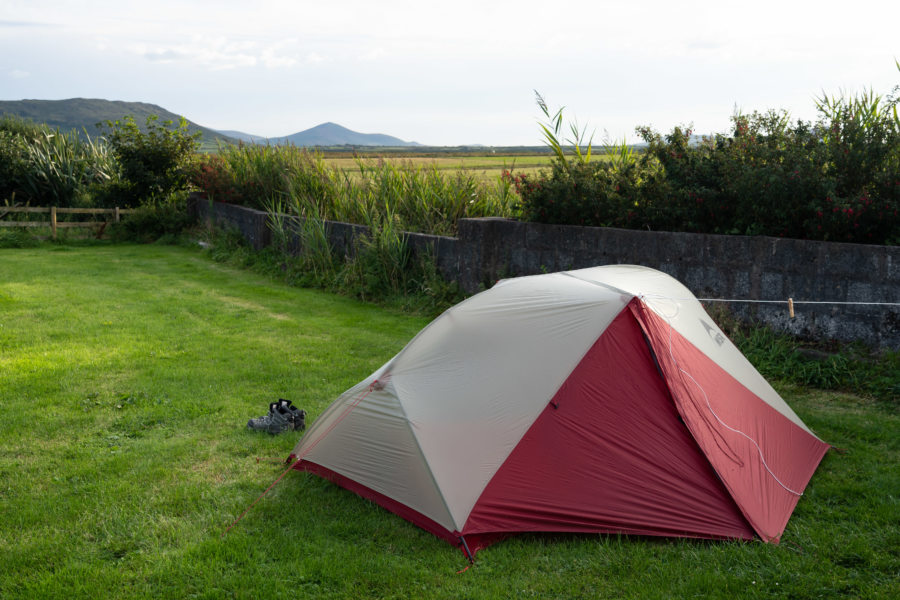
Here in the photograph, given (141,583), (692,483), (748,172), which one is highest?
(748,172)

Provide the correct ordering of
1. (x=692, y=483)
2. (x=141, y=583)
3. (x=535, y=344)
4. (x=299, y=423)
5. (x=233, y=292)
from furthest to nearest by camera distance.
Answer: (x=233, y=292), (x=299, y=423), (x=535, y=344), (x=692, y=483), (x=141, y=583)

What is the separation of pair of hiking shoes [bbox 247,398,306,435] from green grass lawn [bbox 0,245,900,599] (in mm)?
83

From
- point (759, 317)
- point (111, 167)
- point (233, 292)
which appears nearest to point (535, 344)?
point (759, 317)

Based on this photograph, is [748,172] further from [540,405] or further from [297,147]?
[297,147]

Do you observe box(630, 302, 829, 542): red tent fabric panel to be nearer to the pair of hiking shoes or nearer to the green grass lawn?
the green grass lawn

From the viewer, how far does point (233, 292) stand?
36.7ft

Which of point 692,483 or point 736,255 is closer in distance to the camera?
point 692,483

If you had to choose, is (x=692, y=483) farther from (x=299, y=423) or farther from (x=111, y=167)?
(x=111, y=167)

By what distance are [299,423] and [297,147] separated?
10.8 meters

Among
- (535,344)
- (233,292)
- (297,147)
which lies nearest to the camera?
(535,344)

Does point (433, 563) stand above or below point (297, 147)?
below

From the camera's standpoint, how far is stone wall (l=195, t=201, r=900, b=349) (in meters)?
6.07

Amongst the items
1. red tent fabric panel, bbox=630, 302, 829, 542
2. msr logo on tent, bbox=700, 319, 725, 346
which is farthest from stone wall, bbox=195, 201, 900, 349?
red tent fabric panel, bbox=630, 302, 829, 542

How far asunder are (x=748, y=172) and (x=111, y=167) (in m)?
18.0
